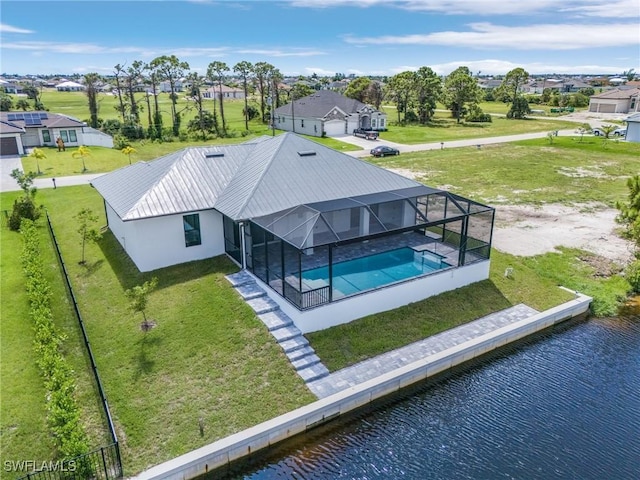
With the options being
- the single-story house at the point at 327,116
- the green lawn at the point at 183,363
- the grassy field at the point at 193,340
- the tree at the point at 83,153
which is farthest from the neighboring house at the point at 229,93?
the green lawn at the point at 183,363

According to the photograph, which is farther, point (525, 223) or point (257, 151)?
point (525, 223)

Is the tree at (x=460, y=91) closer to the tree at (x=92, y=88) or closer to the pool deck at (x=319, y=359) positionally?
the tree at (x=92, y=88)

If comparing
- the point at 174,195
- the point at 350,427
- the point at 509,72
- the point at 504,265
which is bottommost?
the point at 350,427

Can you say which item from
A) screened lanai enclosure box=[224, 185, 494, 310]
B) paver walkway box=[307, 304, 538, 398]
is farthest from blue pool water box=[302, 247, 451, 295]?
paver walkway box=[307, 304, 538, 398]

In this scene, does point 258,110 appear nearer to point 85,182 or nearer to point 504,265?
point 85,182

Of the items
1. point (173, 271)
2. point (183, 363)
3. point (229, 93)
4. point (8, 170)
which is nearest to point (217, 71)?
point (8, 170)

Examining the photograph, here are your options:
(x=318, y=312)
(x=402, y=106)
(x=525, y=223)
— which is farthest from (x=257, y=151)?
(x=402, y=106)
